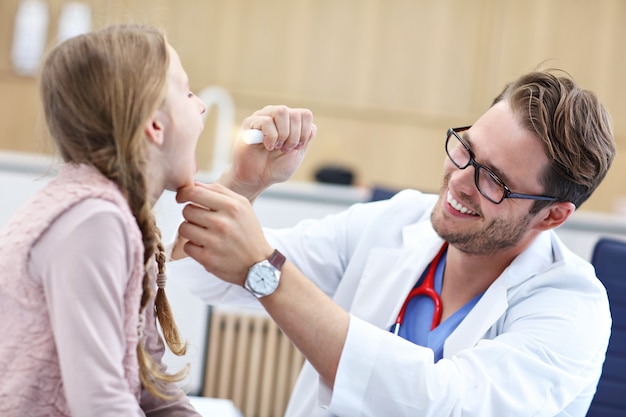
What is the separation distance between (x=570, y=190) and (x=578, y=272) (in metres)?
0.15

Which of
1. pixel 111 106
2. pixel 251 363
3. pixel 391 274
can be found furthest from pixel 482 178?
pixel 251 363

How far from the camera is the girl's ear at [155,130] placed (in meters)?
1.07

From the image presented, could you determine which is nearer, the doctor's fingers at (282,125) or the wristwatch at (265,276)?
the wristwatch at (265,276)

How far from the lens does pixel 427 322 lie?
160cm

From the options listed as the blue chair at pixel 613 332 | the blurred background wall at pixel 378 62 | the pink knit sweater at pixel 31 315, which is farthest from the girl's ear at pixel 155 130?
the blurred background wall at pixel 378 62

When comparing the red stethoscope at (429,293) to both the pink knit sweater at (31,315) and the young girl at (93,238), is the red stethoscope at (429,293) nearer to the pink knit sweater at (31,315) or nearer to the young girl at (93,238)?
the young girl at (93,238)

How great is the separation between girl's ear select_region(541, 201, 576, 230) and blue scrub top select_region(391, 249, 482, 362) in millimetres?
185

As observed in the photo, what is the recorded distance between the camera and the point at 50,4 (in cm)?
423

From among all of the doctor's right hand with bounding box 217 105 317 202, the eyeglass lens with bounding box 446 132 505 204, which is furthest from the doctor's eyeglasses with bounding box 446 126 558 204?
the doctor's right hand with bounding box 217 105 317 202

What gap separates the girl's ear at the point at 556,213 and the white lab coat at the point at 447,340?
0.17ft

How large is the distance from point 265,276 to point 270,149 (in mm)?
261

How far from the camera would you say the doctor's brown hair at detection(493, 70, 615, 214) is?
144cm

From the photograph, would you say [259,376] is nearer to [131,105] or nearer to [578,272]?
[578,272]

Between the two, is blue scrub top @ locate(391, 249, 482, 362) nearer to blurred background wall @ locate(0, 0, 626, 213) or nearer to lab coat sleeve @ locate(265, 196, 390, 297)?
lab coat sleeve @ locate(265, 196, 390, 297)
